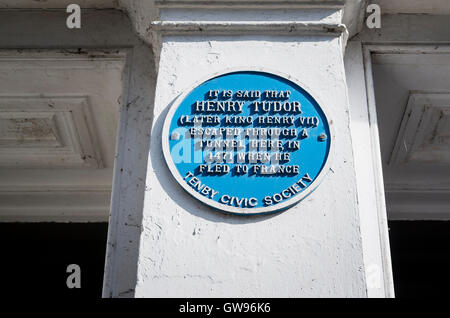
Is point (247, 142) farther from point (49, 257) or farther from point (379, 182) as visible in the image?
point (49, 257)

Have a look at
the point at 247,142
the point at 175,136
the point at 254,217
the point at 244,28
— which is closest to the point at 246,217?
the point at 254,217

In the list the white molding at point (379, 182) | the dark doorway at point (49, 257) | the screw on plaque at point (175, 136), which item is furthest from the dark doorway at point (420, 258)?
the screw on plaque at point (175, 136)

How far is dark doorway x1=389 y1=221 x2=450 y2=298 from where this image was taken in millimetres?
5477

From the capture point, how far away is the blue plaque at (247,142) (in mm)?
2957

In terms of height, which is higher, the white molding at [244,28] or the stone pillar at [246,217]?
the white molding at [244,28]

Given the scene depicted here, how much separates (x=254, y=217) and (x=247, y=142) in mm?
389

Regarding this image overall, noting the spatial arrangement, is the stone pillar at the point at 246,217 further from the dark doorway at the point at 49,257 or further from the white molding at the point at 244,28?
the dark doorway at the point at 49,257

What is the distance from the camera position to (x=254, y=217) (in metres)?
2.89

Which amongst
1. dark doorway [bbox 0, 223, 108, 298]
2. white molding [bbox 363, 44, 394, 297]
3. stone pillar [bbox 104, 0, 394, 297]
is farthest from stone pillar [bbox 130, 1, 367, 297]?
dark doorway [bbox 0, 223, 108, 298]

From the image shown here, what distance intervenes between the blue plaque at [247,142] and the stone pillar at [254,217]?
0.05 m

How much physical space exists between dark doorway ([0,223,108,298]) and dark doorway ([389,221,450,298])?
2.44m

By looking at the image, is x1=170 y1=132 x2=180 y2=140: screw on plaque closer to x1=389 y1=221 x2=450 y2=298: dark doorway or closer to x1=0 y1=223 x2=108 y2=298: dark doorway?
x1=0 y1=223 x2=108 y2=298: dark doorway

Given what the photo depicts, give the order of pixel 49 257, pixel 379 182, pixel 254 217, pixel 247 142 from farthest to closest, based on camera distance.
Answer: pixel 49 257 → pixel 379 182 → pixel 247 142 → pixel 254 217

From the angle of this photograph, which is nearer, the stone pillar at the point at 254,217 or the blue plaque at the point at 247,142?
the stone pillar at the point at 254,217
